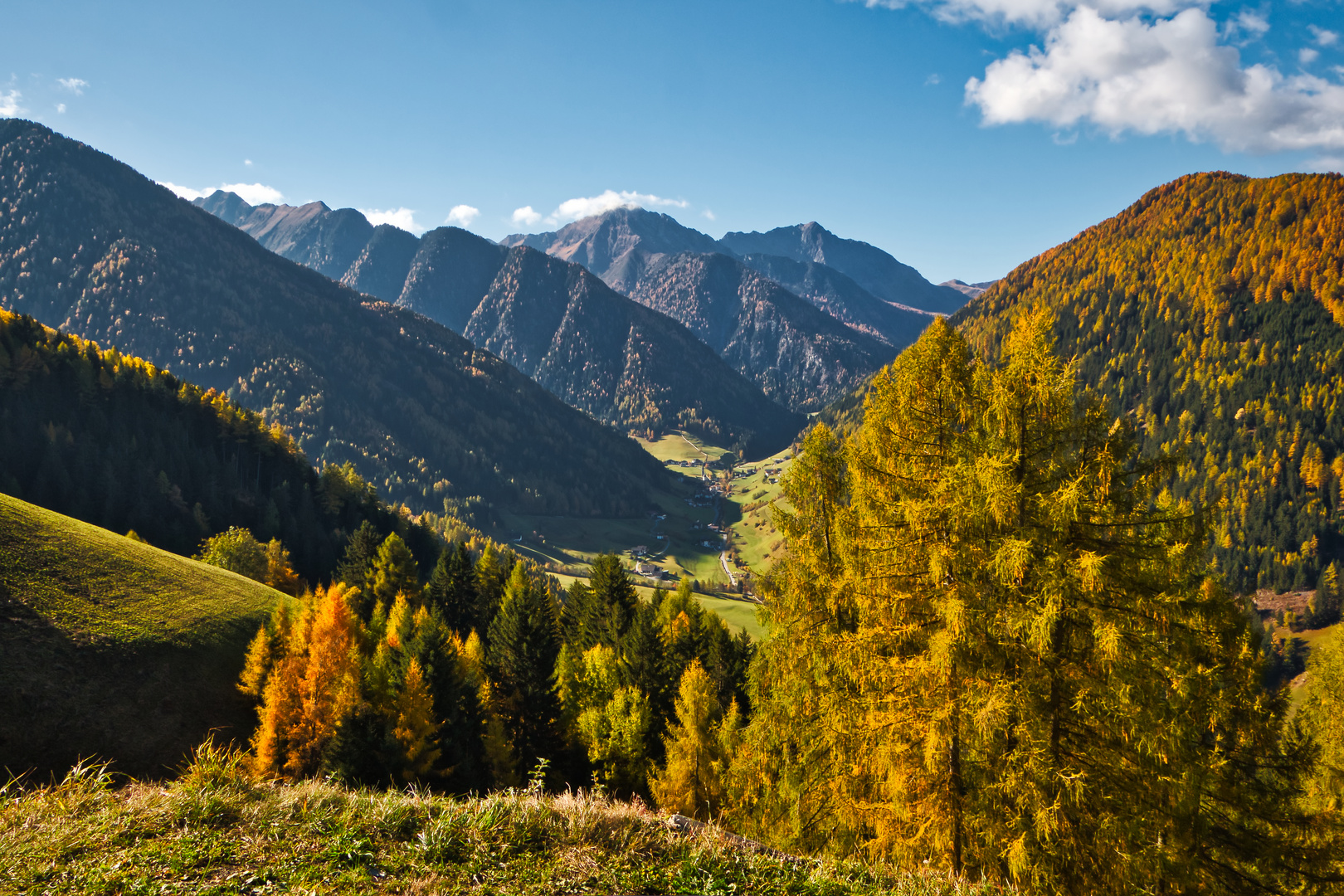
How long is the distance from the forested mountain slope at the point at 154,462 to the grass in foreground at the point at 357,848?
10480 cm

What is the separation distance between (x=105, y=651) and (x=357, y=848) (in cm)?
3768

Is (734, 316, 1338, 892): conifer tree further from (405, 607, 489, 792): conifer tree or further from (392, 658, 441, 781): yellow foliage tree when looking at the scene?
(405, 607, 489, 792): conifer tree

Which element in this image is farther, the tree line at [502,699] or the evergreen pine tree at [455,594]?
the evergreen pine tree at [455,594]

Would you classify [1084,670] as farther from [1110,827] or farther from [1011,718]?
[1110,827]

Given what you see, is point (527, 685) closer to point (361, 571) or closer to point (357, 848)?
point (361, 571)

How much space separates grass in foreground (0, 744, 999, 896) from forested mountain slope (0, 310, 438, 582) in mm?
104798

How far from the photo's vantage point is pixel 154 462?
373 feet

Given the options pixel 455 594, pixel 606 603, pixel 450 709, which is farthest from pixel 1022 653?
pixel 455 594

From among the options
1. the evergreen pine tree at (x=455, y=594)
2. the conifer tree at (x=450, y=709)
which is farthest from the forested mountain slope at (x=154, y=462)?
the conifer tree at (x=450, y=709)

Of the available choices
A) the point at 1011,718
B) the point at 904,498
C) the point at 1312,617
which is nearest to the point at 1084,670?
the point at 1011,718

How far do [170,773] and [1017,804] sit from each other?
38.8 meters

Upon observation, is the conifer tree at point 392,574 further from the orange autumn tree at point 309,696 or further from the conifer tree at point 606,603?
the orange autumn tree at point 309,696

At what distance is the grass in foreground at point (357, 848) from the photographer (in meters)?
7.97

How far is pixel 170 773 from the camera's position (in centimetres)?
3114
